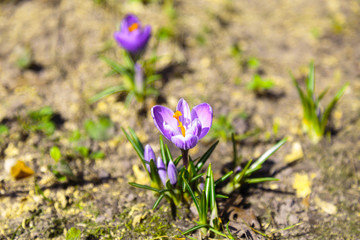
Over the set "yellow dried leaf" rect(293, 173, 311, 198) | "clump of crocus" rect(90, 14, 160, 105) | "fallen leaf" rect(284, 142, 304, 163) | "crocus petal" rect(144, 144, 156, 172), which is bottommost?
"yellow dried leaf" rect(293, 173, 311, 198)

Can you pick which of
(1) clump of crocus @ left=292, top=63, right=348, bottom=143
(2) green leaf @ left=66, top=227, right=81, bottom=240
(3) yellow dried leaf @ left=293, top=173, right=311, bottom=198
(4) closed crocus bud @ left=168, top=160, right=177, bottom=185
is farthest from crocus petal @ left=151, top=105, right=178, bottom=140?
(1) clump of crocus @ left=292, top=63, right=348, bottom=143

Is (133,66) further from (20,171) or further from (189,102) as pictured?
(20,171)

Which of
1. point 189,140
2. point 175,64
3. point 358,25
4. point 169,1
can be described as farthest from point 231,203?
point 358,25

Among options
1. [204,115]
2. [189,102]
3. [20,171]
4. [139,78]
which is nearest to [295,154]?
[189,102]

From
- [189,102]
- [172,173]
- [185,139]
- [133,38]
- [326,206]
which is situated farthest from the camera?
[189,102]

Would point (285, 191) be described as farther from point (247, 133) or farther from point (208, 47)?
point (208, 47)

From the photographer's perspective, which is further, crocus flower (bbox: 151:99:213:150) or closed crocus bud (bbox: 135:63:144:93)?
closed crocus bud (bbox: 135:63:144:93)

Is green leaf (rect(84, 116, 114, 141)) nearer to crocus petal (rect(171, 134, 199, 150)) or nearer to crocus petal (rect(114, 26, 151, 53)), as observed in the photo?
crocus petal (rect(114, 26, 151, 53))
